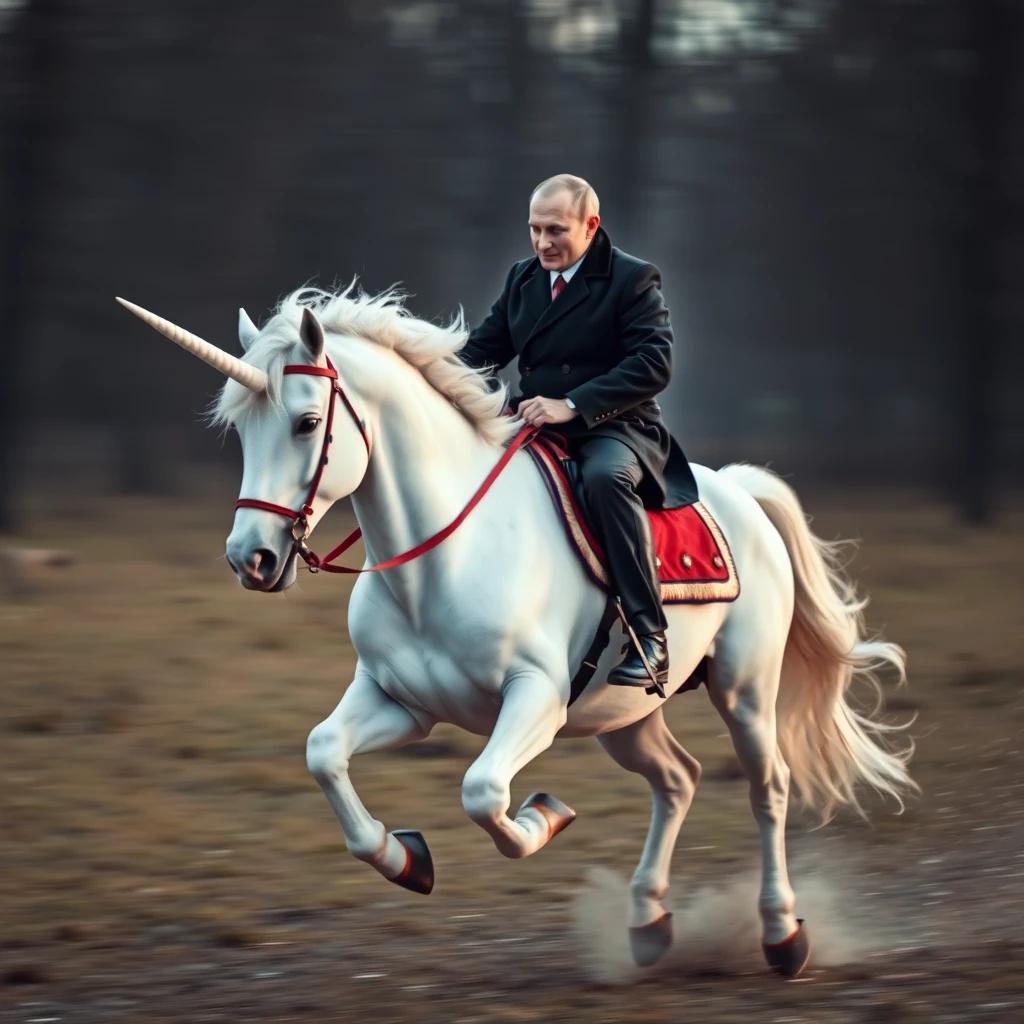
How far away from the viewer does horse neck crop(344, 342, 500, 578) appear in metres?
4.37

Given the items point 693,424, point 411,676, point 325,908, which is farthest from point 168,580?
point 693,424

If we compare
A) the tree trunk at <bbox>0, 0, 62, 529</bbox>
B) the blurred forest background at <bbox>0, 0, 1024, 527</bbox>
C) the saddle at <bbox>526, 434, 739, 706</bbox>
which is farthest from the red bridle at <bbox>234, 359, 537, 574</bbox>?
the blurred forest background at <bbox>0, 0, 1024, 527</bbox>

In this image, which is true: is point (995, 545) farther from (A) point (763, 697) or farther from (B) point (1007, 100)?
(A) point (763, 697)

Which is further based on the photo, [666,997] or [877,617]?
[877,617]

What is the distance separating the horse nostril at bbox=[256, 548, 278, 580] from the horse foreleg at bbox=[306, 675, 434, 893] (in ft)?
1.91

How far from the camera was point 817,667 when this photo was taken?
20.3 feet

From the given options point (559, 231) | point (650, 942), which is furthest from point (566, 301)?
point (650, 942)

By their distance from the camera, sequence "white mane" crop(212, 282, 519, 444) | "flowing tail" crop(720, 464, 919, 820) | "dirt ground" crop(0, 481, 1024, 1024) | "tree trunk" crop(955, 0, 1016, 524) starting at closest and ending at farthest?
"white mane" crop(212, 282, 519, 444)
"dirt ground" crop(0, 481, 1024, 1024)
"flowing tail" crop(720, 464, 919, 820)
"tree trunk" crop(955, 0, 1016, 524)

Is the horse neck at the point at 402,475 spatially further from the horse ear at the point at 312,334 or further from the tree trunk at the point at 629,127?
the tree trunk at the point at 629,127

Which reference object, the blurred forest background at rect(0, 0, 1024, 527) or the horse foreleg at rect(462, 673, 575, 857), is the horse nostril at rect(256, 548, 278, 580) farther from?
the blurred forest background at rect(0, 0, 1024, 527)

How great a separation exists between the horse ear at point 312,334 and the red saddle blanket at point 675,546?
968mm

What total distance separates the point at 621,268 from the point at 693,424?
17.9 m

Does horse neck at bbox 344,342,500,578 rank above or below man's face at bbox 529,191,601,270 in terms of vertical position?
below

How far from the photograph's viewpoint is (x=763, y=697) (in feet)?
18.2
